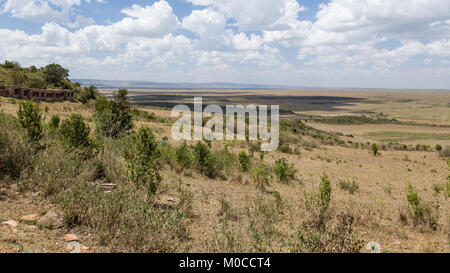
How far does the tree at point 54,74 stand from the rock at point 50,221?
155ft

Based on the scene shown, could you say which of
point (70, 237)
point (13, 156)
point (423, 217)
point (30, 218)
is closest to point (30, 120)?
point (13, 156)

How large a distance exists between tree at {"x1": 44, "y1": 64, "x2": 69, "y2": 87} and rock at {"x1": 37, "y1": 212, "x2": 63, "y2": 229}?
155 feet

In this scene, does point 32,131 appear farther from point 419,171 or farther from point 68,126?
point 419,171

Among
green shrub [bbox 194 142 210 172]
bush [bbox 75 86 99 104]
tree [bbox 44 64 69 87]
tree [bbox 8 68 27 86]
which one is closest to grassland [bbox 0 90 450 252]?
green shrub [bbox 194 142 210 172]

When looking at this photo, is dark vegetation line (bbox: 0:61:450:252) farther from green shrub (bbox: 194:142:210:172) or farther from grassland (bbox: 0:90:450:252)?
green shrub (bbox: 194:142:210:172)

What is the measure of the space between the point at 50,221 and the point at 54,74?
4840 centimetres

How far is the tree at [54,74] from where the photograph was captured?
43.6m

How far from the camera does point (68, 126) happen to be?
768cm

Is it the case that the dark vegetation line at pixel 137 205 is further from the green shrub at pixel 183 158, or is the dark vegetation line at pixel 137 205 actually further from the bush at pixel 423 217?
the green shrub at pixel 183 158

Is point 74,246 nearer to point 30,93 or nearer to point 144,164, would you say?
point 144,164

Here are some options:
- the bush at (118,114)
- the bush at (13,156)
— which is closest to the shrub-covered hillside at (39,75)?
the bush at (118,114)

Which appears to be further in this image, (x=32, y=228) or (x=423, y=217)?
(x=423, y=217)

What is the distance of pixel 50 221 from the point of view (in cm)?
397
